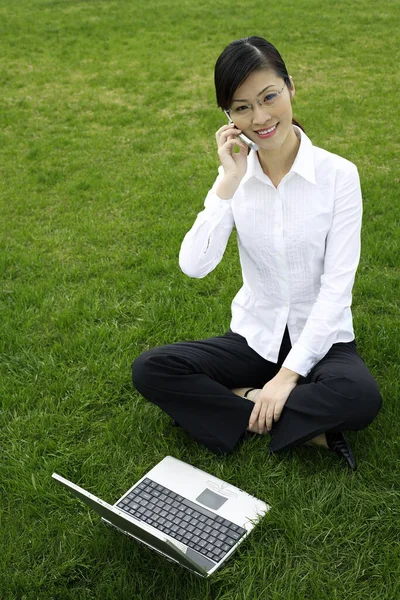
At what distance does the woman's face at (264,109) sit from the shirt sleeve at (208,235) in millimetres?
314

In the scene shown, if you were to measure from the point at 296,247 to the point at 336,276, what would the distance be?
0.75 ft

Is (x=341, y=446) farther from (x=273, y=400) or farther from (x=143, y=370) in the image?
(x=143, y=370)

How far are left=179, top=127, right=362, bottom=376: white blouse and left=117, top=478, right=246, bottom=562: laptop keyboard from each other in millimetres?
770

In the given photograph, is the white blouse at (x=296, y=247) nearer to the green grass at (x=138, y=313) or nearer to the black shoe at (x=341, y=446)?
the black shoe at (x=341, y=446)

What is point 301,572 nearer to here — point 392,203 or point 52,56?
point 392,203

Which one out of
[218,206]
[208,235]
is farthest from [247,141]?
[208,235]

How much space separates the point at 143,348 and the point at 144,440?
85cm

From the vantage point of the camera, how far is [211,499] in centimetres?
321

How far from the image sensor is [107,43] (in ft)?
38.3

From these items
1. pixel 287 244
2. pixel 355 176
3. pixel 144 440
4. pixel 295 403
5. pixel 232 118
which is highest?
pixel 232 118

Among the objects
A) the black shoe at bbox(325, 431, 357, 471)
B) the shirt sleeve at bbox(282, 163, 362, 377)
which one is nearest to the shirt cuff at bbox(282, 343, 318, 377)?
the shirt sleeve at bbox(282, 163, 362, 377)

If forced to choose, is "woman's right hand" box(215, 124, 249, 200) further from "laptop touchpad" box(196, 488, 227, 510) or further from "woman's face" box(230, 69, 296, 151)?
"laptop touchpad" box(196, 488, 227, 510)

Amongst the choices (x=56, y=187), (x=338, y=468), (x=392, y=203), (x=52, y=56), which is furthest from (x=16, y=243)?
(x=52, y=56)

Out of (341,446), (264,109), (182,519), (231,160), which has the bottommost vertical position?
(182,519)
